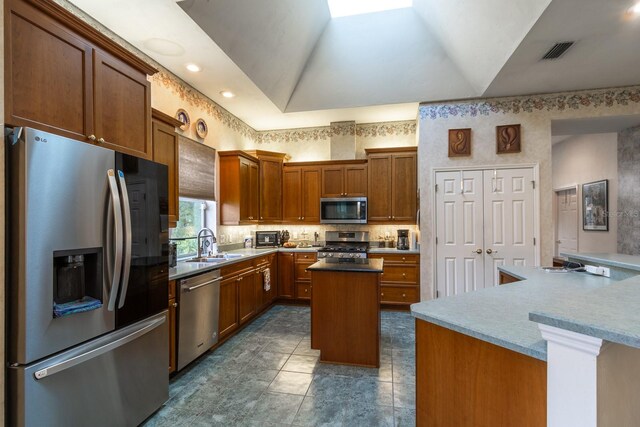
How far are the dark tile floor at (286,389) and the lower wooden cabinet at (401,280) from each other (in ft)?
3.32

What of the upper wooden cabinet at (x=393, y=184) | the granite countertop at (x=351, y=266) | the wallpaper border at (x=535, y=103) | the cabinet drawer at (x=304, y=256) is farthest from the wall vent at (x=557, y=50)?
the cabinet drawer at (x=304, y=256)

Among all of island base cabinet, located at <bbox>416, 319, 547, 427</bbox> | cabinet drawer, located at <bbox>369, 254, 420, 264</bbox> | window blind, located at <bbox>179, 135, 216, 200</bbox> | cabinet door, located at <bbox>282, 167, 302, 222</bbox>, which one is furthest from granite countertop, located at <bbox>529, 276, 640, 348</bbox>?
cabinet door, located at <bbox>282, 167, 302, 222</bbox>

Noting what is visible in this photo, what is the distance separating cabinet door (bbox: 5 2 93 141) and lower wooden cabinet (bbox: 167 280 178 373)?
4.21 feet

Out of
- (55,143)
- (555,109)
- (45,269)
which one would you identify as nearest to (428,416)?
(45,269)

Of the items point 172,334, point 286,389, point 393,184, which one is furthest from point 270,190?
point 286,389

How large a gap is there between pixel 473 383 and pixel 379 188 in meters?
3.75

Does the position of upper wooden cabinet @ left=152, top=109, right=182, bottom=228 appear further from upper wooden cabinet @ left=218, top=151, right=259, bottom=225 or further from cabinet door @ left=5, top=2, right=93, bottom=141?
upper wooden cabinet @ left=218, top=151, right=259, bottom=225

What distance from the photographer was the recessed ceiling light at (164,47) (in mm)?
2804

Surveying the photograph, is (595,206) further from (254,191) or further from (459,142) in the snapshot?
(254,191)

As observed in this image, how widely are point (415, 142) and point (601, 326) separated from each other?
4.53 meters

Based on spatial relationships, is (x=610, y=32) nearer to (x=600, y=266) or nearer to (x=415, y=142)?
(x=600, y=266)

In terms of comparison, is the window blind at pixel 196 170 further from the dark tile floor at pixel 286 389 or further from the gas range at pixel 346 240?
the gas range at pixel 346 240

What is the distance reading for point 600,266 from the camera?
2.33 m

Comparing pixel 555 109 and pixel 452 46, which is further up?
pixel 452 46
